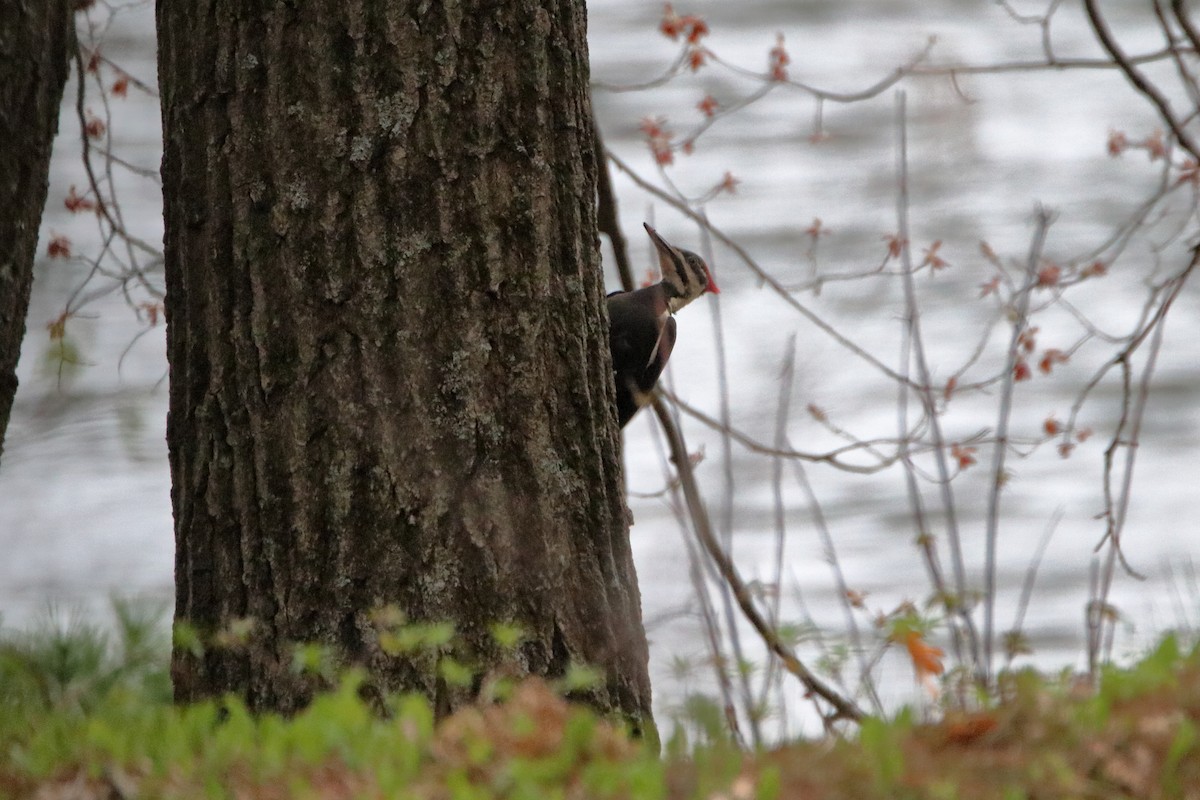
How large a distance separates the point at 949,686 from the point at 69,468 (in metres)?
3.99

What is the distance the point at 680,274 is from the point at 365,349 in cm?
243

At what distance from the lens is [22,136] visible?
3.05m

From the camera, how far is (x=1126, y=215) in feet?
19.7

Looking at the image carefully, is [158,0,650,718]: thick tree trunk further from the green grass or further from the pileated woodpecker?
the pileated woodpecker

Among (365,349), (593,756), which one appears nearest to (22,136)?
(365,349)

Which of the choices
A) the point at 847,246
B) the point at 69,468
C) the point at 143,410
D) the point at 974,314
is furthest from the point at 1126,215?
the point at 69,468

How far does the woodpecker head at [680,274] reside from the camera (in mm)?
4672

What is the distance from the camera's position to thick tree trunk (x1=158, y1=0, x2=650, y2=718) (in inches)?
Answer: 92.7

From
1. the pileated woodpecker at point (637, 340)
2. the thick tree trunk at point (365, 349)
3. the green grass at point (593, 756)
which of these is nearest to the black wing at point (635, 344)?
the pileated woodpecker at point (637, 340)

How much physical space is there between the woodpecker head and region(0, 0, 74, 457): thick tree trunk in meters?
2.13

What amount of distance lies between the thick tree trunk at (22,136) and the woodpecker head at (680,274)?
213cm

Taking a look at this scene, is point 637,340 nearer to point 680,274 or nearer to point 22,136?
point 680,274

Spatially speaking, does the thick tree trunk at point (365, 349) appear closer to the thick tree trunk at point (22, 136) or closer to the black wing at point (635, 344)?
the thick tree trunk at point (22, 136)

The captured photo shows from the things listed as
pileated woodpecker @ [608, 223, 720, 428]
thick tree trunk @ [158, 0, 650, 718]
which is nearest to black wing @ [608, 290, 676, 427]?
pileated woodpecker @ [608, 223, 720, 428]
